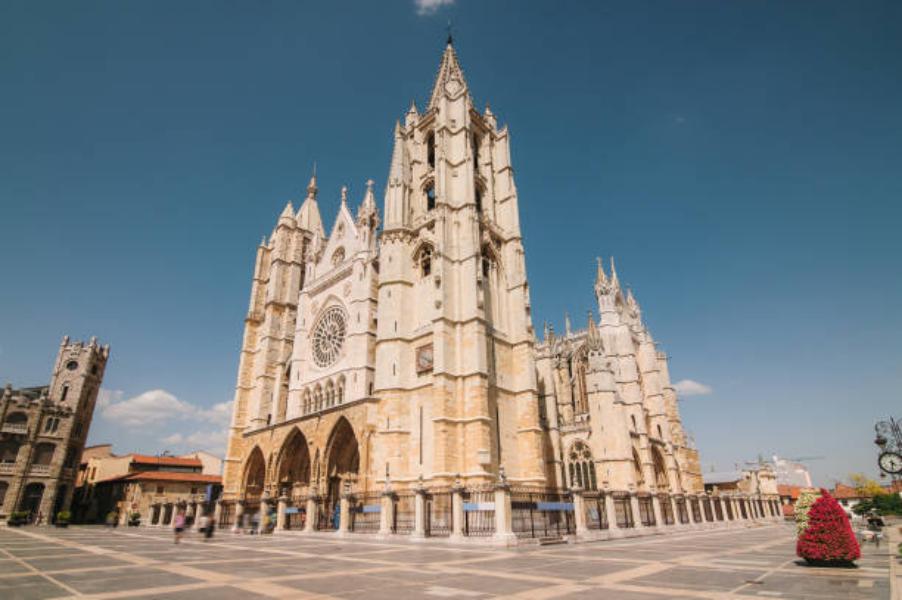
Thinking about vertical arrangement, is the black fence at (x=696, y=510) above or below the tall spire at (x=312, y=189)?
below

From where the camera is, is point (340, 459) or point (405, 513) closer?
point (405, 513)

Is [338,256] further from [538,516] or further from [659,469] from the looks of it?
[659,469]

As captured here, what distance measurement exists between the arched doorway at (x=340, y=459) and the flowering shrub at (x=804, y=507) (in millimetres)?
19375

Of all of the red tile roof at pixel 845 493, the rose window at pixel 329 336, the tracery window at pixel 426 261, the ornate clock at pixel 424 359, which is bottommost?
the red tile roof at pixel 845 493

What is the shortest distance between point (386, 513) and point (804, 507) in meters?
12.3

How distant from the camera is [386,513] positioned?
644 inches

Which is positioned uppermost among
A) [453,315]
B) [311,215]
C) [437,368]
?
[311,215]

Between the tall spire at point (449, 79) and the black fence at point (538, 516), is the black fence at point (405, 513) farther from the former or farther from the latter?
the tall spire at point (449, 79)

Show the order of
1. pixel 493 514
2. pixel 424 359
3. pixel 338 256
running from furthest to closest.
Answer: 1. pixel 338 256
2. pixel 424 359
3. pixel 493 514

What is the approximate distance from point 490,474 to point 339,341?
45.5ft

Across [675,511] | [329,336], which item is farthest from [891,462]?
[329,336]

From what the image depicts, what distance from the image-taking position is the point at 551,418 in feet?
90.1

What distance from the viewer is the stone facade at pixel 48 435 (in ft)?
113

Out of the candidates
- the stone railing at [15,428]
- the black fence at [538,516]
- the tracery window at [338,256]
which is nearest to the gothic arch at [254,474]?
the tracery window at [338,256]
